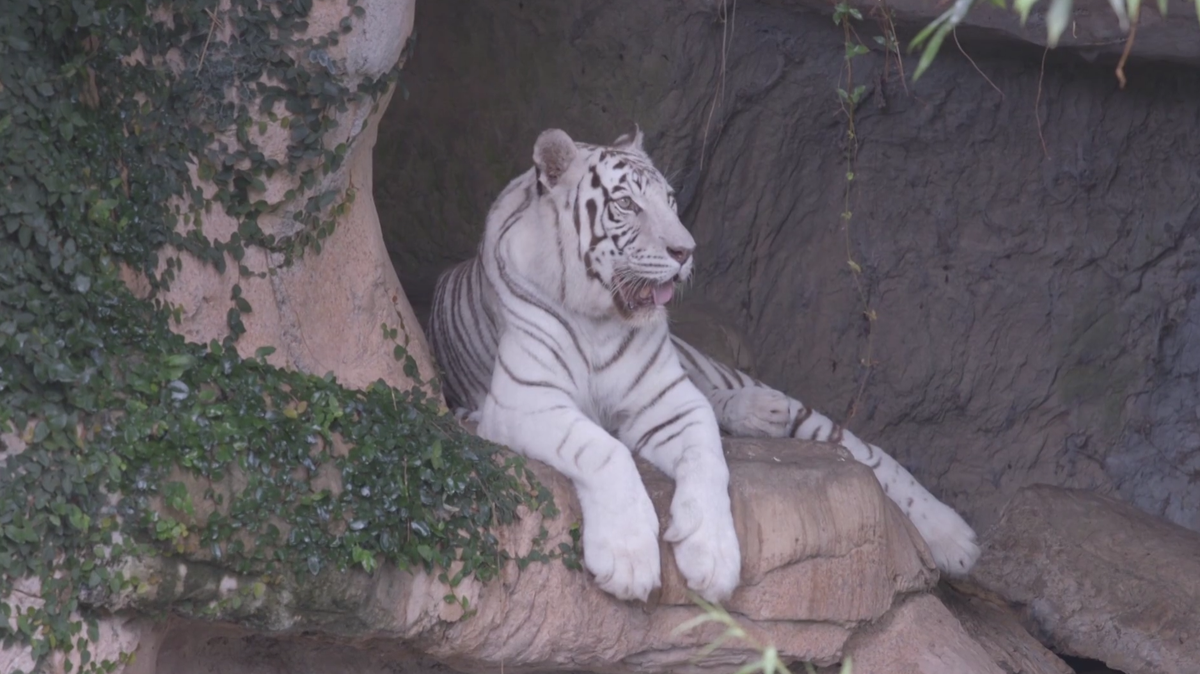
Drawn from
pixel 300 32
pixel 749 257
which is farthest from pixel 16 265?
pixel 749 257

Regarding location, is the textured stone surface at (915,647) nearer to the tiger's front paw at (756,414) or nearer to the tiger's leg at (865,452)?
the tiger's leg at (865,452)

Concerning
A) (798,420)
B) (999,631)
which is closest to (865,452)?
(798,420)

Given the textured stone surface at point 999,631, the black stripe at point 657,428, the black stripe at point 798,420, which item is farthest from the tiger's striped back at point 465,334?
the textured stone surface at point 999,631

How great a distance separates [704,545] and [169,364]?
1.71 m

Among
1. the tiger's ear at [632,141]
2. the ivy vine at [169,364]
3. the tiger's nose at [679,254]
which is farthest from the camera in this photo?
the tiger's ear at [632,141]

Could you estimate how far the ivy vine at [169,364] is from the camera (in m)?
3.10

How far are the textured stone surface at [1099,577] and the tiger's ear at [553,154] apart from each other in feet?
8.28

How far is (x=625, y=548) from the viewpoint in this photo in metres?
3.89

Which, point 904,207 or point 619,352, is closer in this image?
point 619,352

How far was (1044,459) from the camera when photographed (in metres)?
6.61

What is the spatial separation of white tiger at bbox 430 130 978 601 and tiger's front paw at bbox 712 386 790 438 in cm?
68

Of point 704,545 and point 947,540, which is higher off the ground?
point 704,545

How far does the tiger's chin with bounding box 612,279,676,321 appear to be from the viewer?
14.8 ft

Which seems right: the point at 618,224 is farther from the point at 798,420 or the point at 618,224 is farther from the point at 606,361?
the point at 798,420
